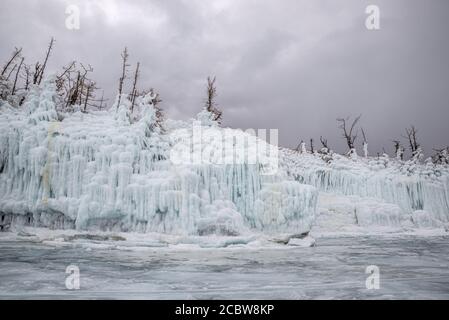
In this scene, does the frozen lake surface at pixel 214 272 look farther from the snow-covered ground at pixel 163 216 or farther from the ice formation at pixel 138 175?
the ice formation at pixel 138 175

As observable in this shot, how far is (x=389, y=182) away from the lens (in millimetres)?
22359

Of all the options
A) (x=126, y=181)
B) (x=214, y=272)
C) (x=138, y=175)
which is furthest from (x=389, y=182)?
(x=214, y=272)

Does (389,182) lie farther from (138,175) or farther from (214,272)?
(214,272)

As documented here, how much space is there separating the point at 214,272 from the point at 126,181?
6389 millimetres

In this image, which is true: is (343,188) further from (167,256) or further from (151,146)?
(167,256)

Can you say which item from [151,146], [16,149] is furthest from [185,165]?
[16,149]

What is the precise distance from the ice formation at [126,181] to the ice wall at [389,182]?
7.92 m

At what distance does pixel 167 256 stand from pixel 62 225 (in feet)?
16.4

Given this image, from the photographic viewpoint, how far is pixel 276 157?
15039 millimetres

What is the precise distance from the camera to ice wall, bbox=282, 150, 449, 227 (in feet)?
72.9

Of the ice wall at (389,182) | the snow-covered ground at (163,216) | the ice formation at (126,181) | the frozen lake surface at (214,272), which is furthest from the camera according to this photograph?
the ice wall at (389,182)

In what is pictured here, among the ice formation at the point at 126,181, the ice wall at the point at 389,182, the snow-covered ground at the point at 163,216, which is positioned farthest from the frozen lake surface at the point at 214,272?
the ice wall at the point at 389,182

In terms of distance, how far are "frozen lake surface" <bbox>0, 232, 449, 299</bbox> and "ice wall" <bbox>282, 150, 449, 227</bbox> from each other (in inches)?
454

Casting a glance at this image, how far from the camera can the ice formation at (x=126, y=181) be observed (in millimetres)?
12438
